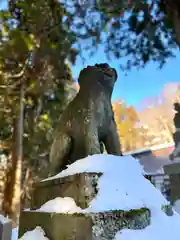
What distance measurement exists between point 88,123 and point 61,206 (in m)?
0.61

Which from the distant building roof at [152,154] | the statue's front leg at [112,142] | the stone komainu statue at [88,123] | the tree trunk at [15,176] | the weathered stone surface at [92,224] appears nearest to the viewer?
the weathered stone surface at [92,224]

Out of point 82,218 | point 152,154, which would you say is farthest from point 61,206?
point 152,154

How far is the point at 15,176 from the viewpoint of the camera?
534 cm

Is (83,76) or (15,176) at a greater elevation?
Answer: (83,76)

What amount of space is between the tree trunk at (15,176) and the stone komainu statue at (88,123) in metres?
3.84

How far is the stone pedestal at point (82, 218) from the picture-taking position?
114 cm

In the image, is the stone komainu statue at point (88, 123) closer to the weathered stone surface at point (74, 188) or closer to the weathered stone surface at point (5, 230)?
the weathered stone surface at point (74, 188)

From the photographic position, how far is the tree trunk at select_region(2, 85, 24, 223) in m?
5.17

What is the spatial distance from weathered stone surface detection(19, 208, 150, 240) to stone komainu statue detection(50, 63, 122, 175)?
490 mm

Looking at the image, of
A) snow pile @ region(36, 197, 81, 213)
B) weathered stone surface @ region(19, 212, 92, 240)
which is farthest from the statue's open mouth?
weathered stone surface @ region(19, 212, 92, 240)

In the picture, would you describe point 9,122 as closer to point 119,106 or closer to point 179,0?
point 179,0

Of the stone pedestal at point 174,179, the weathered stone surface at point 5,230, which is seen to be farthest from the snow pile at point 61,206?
the stone pedestal at point 174,179

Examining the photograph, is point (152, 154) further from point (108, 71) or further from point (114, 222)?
point (114, 222)

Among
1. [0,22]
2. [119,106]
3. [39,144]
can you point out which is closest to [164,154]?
[119,106]
